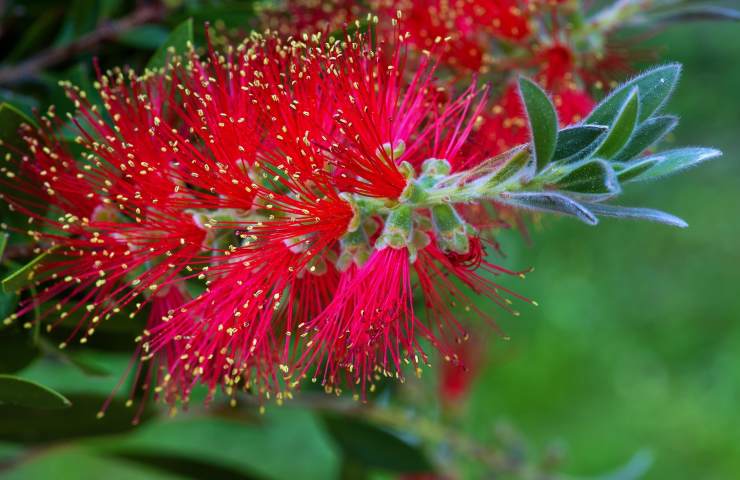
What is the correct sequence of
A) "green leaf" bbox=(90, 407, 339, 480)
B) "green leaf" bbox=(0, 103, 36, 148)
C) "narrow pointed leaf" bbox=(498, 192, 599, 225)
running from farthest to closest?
"green leaf" bbox=(90, 407, 339, 480) → "green leaf" bbox=(0, 103, 36, 148) → "narrow pointed leaf" bbox=(498, 192, 599, 225)

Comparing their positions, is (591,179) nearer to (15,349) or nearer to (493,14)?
(493,14)

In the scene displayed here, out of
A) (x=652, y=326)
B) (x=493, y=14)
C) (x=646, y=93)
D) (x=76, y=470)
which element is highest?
(x=652, y=326)

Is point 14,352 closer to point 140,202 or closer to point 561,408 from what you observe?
point 140,202

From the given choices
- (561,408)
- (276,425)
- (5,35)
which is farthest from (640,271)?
(5,35)

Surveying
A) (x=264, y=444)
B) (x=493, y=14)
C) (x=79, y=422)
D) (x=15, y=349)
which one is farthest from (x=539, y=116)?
(x=264, y=444)

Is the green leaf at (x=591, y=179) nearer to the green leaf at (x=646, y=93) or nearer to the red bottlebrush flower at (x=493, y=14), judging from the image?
the green leaf at (x=646, y=93)

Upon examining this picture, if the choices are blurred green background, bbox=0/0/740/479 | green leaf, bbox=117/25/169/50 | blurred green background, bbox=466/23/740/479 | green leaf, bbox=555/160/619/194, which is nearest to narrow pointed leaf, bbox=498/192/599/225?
green leaf, bbox=555/160/619/194

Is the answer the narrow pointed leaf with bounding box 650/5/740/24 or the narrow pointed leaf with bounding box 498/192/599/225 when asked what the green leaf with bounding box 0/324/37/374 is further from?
the narrow pointed leaf with bounding box 650/5/740/24

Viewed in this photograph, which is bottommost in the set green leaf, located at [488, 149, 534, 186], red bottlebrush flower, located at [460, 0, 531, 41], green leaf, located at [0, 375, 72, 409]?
green leaf, located at [0, 375, 72, 409]

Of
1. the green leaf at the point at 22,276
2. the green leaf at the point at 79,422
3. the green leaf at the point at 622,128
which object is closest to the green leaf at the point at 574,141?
the green leaf at the point at 622,128
